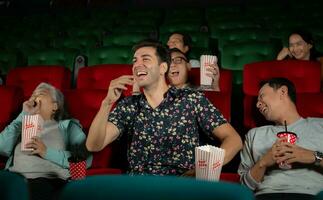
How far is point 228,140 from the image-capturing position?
136 centimetres

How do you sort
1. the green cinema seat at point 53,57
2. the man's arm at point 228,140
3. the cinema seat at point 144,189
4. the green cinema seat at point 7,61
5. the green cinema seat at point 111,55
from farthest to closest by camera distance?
1. the green cinema seat at point 7,61
2. the green cinema seat at point 53,57
3. the green cinema seat at point 111,55
4. the man's arm at point 228,140
5. the cinema seat at point 144,189

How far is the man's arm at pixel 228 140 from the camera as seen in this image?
134 centimetres

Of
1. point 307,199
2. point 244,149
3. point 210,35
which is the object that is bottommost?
point 307,199

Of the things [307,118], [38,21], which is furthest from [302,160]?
[38,21]

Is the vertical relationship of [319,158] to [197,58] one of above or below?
below

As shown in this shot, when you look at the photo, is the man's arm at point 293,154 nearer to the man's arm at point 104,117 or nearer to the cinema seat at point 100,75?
the man's arm at point 104,117

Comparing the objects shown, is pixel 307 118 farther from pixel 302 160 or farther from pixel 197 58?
pixel 197 58

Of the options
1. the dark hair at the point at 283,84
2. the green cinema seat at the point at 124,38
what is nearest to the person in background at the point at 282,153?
the dark hair at the point at 283,84

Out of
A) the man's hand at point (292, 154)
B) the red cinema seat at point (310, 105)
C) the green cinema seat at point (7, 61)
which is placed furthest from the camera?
the green cinema seat at point (7, 61)

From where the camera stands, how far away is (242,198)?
21.5 inches

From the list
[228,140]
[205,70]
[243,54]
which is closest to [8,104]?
[205,70]

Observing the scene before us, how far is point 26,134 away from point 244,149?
614 mm

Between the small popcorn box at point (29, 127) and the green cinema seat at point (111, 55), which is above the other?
the green cinema seat at point (111, 55)

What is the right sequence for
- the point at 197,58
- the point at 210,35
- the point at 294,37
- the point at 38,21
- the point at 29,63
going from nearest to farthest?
the point at 294,37 < the point at 197,58 < the point at 29,63 < the point at 210,35 < the point at 38,21
